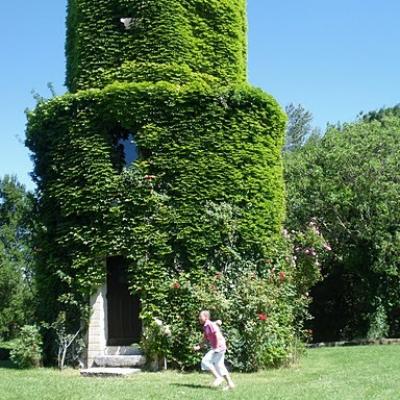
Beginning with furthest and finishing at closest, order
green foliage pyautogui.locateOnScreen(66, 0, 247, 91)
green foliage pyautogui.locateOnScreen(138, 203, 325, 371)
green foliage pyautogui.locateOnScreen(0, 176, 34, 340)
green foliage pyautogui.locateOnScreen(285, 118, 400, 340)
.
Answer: green foliage pyautogui.locateOnScreen(0, 176, 34, 340), green foliage pyautogui.locateOnScreen(285, 118, 400, 340), green foliage pyautogui.locateOnScreen(66, 0, 247, 91), green foliage pyautogui.locateOnScreen(138, 203, 325, 371)

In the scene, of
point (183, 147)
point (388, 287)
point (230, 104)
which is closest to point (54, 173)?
point (183, 147)

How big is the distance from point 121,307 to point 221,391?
5893mm

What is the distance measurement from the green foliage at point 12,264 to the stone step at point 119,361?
19622 mm

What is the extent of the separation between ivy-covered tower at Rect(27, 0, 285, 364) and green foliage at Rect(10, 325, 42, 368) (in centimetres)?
69

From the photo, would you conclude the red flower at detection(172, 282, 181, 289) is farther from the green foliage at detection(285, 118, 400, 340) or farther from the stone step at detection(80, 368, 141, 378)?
the green foliage at detection(285, 118, 400, 340)

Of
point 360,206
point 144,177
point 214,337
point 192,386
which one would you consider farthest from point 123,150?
point 360,206

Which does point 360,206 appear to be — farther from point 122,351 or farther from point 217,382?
point 217,382

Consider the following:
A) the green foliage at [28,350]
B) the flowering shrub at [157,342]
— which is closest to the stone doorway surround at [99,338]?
the flowering shrub at [157,342]

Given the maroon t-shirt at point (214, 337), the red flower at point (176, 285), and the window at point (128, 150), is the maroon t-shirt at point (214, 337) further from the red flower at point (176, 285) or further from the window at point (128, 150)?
the window at point (128, 150)

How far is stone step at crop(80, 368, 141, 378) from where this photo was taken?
14.0m

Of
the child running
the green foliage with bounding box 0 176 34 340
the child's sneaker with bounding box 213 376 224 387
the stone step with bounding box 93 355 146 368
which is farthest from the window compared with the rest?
the green foliage with bounding box 0 176 34 340

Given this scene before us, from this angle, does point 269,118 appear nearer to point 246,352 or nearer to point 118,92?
point 118,92

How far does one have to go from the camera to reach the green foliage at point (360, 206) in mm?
25172

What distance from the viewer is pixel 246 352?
14594 mm
